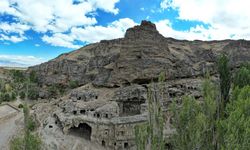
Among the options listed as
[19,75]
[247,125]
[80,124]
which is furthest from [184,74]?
[19,75]

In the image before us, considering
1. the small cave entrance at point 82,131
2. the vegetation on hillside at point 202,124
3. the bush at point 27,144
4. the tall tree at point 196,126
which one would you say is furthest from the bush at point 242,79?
the bush at point 27,144

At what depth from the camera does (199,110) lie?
1694 cm

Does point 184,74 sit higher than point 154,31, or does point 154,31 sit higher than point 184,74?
point 154,31

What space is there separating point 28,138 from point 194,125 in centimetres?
1278

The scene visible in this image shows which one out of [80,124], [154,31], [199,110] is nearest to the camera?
[199,110]

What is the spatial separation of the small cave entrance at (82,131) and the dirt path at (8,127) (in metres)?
8.27

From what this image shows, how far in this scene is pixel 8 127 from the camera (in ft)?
129

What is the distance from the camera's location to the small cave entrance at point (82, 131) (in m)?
29.8

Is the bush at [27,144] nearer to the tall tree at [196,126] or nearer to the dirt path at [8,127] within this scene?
the tall tree at [196,126]

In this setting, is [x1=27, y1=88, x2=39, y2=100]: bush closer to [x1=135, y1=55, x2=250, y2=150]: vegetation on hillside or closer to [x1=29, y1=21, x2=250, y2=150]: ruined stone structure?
[x1=29, y1=21, x2=250, y2=150]: ruined stone structure

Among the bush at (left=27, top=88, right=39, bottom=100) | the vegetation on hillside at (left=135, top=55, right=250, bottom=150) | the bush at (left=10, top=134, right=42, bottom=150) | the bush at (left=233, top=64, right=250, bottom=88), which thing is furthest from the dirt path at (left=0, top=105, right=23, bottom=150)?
the bush at (left=233, top=64, right=250, bottom=88)

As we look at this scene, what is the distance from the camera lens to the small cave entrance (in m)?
29.8

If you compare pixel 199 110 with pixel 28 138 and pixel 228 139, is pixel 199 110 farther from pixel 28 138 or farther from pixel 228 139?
pixel 28 138

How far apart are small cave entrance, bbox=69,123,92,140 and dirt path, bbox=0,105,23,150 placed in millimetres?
8269
